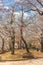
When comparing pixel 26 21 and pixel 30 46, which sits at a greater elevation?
pixel 26 21

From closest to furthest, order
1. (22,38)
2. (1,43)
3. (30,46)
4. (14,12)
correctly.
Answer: (14,12) → (22,38) → (30,46) → (1,43)

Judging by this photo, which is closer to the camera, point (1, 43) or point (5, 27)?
point (5, 27)

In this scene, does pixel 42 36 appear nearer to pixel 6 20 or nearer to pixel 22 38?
pixel 22 38

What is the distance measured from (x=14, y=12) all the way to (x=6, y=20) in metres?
1.05

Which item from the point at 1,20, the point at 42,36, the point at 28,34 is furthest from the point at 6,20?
the point at 42,36

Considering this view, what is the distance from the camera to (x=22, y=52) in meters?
18.1

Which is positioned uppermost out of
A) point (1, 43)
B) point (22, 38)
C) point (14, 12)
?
point (14, 12)

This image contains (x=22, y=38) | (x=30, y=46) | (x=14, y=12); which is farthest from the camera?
(x=30, y=46)

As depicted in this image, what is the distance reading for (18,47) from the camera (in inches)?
780

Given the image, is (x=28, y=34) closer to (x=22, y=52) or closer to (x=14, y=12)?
(x=22, y=52)

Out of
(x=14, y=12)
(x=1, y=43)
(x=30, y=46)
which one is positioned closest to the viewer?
(x=14, y=12)

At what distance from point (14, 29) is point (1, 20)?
1415 mm

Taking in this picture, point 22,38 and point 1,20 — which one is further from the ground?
point 1,20

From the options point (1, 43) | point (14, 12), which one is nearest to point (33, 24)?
point (14, 12)
